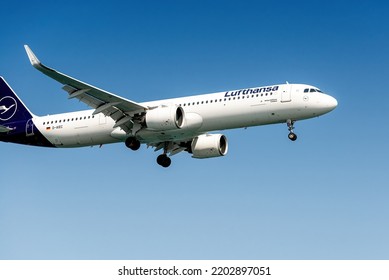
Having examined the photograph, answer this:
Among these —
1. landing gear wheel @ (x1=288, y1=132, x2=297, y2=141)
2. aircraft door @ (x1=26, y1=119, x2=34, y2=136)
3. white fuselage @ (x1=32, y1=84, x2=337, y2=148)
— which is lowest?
landing gear wheel @ (x1=288, y1=132, x2=297, y2=141)

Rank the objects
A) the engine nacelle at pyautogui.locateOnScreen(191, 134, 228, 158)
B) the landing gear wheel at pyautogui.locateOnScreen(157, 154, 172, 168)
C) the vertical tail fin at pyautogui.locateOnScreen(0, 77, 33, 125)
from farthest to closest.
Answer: the vertical tail fin at pyautogui.locateOnScreen(0, 77, 33, 125), the landing gear wheel at pyautogui.locateOnScreen(157, 154, 172, 168), the engine nacelle at pyautogui.locateOnScreen(191, 134, 228, 158)

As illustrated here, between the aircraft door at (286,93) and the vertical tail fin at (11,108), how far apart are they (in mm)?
19509

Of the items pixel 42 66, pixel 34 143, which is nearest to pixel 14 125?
pixel 34 143

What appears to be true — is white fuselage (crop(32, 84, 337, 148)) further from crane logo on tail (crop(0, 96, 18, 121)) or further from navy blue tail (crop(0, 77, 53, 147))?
crane logo on tail (crop(0, 96, 18, 121))

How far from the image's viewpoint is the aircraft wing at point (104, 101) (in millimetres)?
46594

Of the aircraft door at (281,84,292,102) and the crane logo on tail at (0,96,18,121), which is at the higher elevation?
the crane logo on tail at (0,96,18,121)

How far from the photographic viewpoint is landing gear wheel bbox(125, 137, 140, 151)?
49.2 metres

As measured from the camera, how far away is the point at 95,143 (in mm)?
51062

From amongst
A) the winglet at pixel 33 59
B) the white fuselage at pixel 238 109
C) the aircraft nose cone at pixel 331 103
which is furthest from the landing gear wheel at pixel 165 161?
the winglet at pixel 33 59

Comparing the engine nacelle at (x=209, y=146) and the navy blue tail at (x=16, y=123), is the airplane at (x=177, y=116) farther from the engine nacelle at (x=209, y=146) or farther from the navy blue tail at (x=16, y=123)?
the navy blue tail at (x=16, y=123)

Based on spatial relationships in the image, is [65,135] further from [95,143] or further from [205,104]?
[205,104]

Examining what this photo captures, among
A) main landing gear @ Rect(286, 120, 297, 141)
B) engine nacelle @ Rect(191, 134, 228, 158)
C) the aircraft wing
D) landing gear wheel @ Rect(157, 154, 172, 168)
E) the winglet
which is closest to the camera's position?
the winglet

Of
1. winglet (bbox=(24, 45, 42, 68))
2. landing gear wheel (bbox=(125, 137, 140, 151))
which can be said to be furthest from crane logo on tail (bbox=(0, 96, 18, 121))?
winglet (bbox=(24, 45, 42, 68))

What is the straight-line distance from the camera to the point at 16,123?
179ft
